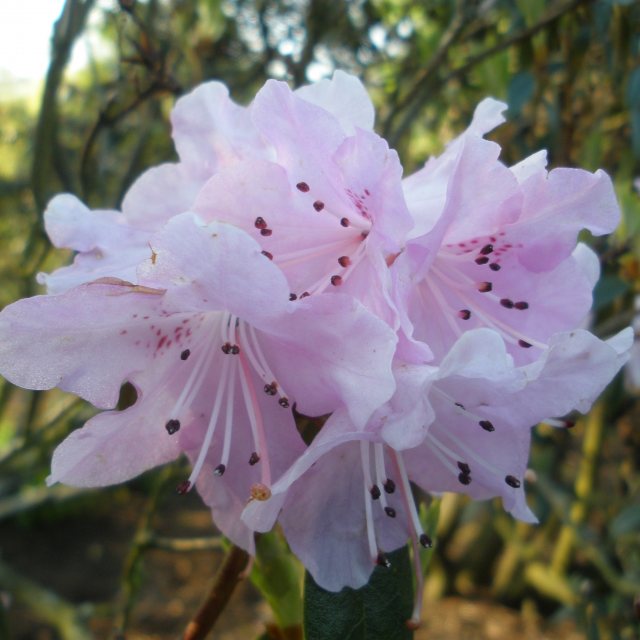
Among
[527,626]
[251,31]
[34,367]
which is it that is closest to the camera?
[34,367]

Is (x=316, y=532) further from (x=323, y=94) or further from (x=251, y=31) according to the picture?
(x=251, y=31)

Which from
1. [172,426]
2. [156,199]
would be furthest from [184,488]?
[156,199]

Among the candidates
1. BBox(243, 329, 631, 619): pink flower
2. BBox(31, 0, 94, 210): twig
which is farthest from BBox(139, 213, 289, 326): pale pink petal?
BBox(31, 0, 94, 210): twig

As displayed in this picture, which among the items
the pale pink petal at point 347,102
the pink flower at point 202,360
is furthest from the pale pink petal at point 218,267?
the pale pink petal at point 347,102

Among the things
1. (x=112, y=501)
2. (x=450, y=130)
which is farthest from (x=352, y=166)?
(x=112, y=501)

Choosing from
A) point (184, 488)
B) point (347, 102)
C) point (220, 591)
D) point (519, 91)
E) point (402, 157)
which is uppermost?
point (347, 102)

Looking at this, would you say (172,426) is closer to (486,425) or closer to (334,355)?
(334,355)

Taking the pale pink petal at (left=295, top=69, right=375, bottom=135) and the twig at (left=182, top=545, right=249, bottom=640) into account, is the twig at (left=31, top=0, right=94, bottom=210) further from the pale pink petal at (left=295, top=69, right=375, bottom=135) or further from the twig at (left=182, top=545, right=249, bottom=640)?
the twig at (left=182, top=545, right=249, bottom=640)
